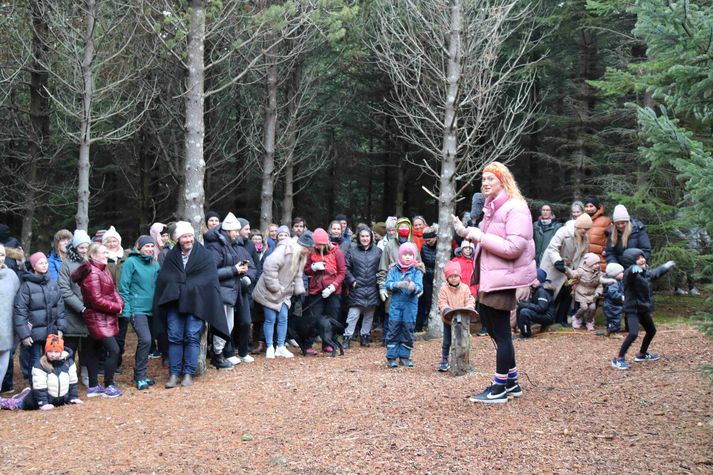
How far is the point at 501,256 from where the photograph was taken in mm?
6234

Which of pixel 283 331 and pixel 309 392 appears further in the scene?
pixel 283 331

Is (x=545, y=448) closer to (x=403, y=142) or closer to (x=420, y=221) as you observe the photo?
(x=420, y=221)

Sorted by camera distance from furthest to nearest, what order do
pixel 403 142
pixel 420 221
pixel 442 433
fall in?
pixel 403 142 < pixel 420 221 < pixel 442 433

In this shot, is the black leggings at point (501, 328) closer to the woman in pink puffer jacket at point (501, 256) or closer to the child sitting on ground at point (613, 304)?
the woman in pink puffer jacket at point (501, 256)

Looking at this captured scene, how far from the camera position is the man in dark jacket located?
8648 mm

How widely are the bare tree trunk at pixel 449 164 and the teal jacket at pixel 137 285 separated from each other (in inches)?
208

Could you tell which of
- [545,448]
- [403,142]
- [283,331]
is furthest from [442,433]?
[403,142]

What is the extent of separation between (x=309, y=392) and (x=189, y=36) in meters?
5.27

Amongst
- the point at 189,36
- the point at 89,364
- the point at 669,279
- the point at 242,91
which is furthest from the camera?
the point at 242,91

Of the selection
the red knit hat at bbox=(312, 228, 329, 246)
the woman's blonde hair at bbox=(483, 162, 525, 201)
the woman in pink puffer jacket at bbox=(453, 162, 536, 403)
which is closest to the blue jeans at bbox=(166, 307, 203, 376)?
the red knit hat at bbox=(312, 228, 329, 246)

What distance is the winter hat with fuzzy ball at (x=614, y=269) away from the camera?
402 inches

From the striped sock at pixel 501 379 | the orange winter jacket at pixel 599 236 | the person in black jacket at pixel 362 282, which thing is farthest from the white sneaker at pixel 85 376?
the orange winter jacket at pixel 599 236

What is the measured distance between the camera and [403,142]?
24.1 m

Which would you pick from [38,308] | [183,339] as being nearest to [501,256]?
[183,339]
